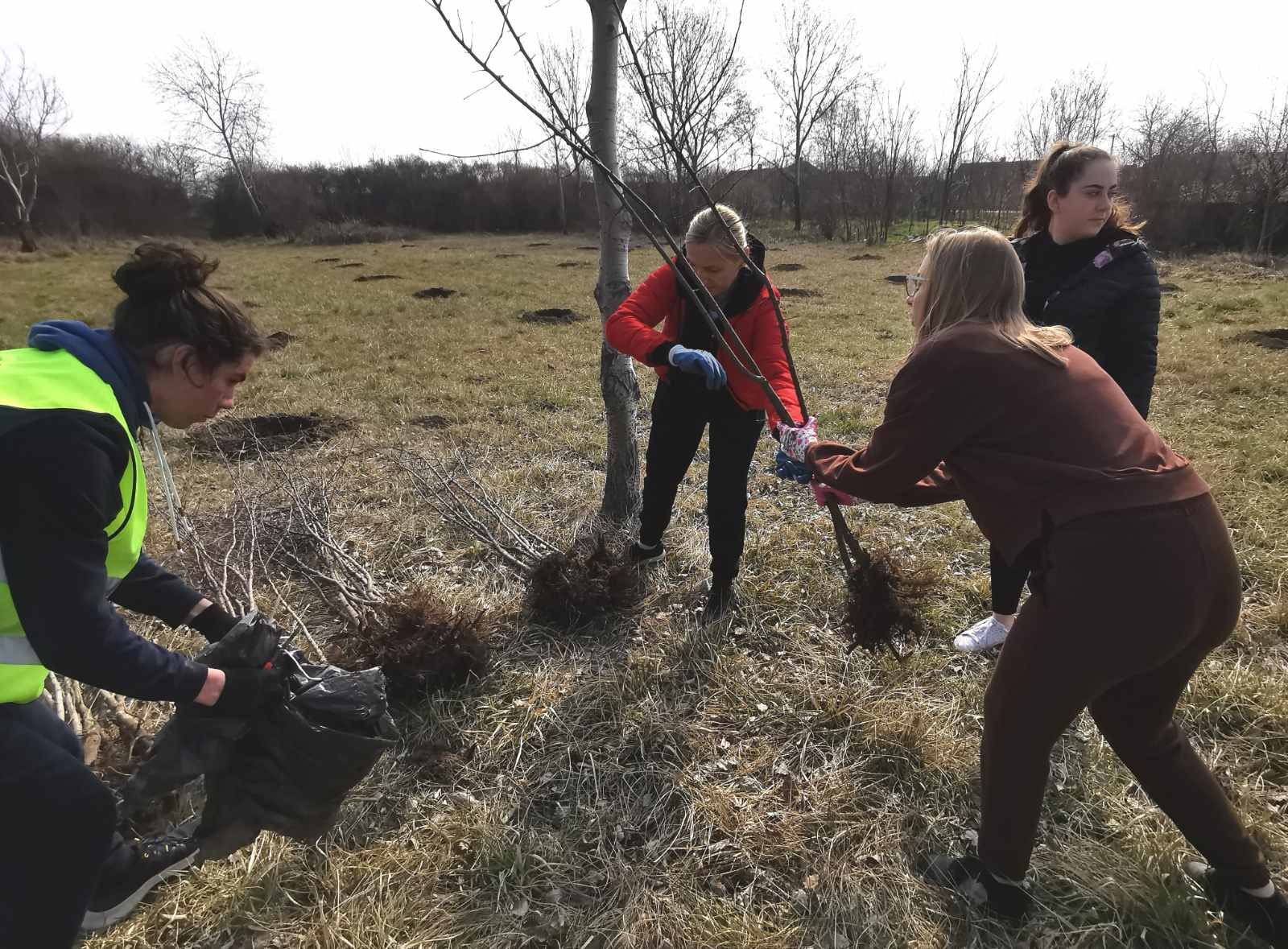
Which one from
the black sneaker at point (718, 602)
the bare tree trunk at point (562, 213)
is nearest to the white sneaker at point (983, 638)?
the black sneaker at point (718, 602)

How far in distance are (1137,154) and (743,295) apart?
29549 mm

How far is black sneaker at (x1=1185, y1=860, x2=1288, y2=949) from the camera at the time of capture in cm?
148

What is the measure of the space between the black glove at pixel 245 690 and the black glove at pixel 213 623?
0.92ft

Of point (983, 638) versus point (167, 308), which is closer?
point (167, 308)

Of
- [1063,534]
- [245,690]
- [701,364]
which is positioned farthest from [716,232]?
[245,690]

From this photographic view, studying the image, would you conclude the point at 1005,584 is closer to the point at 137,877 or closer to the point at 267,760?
the point at 267,760

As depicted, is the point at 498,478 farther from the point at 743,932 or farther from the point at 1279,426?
the point at 1279,426

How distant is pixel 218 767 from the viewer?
1646 mm

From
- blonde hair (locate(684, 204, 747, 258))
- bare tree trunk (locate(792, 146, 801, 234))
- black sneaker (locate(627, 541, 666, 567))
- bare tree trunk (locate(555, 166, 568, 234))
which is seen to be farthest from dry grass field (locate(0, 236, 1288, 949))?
bare tree trunk (locate(555, 166, 568, 234))

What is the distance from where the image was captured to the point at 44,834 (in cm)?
124

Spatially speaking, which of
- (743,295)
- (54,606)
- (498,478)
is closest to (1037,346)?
(743,295)

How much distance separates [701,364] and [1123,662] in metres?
1.45

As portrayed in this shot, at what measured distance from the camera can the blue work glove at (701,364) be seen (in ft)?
7.58

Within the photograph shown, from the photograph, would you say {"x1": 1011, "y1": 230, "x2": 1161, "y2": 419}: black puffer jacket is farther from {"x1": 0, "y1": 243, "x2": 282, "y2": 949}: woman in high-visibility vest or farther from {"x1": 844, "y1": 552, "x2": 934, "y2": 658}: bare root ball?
{"x1": 0, "y1": 243, "x2": 282, "y2": 949}: woman in high-visibility vest
